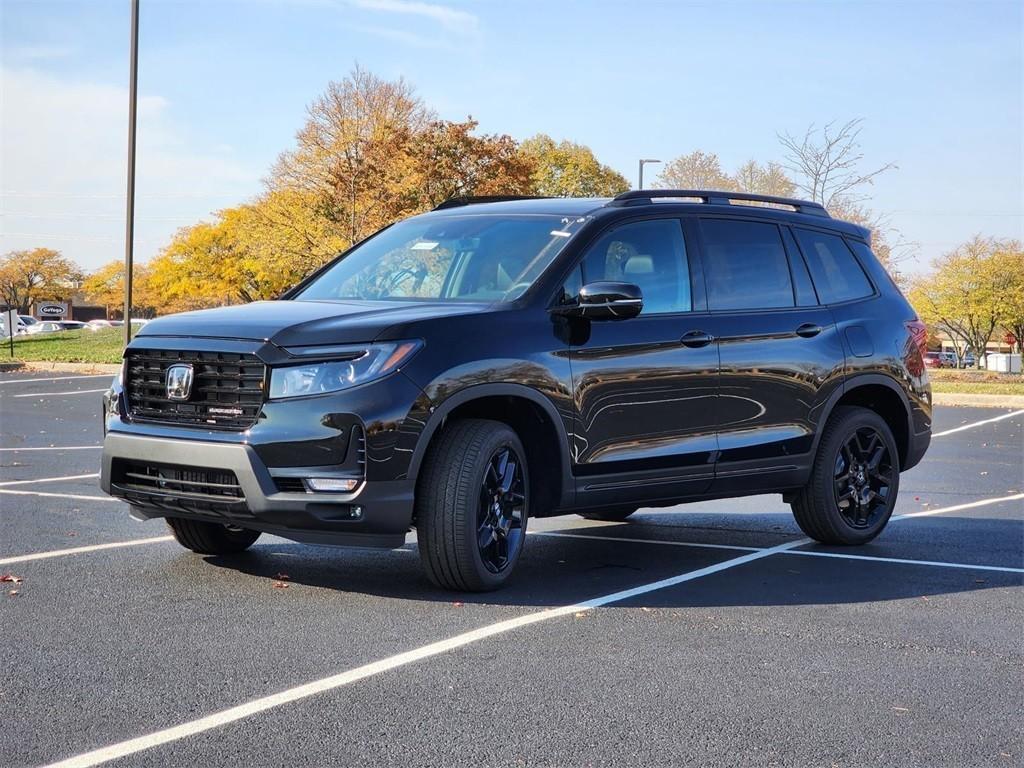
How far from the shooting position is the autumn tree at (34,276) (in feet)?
412

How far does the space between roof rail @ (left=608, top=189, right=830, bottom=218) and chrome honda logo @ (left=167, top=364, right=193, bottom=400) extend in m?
2.54

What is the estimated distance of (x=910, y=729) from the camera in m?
4.43

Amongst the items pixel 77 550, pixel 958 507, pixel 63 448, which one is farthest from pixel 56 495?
pixel 958 507

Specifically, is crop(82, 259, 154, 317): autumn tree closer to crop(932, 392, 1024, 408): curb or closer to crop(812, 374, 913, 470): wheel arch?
crop(932, 392, 1024, 408): curb

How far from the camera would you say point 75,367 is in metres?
33.7

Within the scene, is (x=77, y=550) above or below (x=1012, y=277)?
below

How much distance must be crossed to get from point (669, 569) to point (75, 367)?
28900 mm

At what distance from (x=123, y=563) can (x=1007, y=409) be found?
21576 millimetres

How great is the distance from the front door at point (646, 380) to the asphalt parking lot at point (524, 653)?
571 millimetres

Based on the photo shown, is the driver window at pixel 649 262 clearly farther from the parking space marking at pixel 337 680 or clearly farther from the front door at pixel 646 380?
the parking space marking at pixel 337 680

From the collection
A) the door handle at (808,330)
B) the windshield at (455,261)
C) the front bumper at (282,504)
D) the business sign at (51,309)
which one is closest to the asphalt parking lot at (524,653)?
the front bumper at (282,504)

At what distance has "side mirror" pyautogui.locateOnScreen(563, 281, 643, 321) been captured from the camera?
21.7 feet

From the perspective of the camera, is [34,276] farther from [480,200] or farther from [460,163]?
[480,200]

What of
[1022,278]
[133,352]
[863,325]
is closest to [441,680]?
[133,352]
